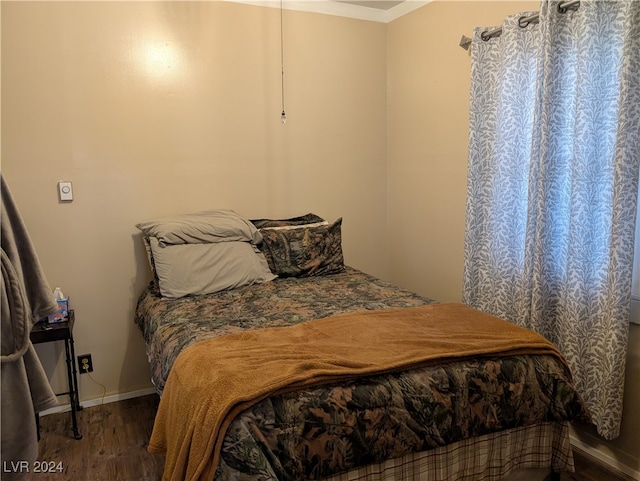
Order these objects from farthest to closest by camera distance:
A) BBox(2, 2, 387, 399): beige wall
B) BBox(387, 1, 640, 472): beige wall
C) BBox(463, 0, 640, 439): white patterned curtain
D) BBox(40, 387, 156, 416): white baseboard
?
1. BBox(387, 1, 640, 472): beige wall
2. BBox(40, 387, 156, 416): white baseboard
3. BBox(2, 2, 387, 399): beige wall
4. BBox(463, 0, 640, 439): white patterned curtain

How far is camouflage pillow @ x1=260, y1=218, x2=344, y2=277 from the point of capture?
114 inches

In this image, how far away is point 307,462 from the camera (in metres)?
1.40

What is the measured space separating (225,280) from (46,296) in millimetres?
1282

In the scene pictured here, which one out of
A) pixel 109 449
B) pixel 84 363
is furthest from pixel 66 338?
pixel 109 449

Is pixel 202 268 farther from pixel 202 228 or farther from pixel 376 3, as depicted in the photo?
pixel 376 3

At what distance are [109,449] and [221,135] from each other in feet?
6.20

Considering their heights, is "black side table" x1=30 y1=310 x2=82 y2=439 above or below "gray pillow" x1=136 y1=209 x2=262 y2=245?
below

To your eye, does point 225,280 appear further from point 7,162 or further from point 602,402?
point 602,402

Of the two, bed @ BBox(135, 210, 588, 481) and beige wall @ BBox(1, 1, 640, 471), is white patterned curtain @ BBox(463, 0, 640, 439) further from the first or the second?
bed @ BBox(135, 210, 588, 481)

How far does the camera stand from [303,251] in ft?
9.67

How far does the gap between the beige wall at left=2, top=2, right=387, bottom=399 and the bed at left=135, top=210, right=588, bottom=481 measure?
780 millimetres

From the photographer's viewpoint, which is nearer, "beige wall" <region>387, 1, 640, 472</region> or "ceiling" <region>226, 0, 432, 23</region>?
"beige wall" <region>387, 1, 640, 472</region>

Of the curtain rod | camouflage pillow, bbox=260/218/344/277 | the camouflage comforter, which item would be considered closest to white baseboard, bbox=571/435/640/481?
the camouflage comforter

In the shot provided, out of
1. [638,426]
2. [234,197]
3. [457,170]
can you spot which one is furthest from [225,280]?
[638,426]
